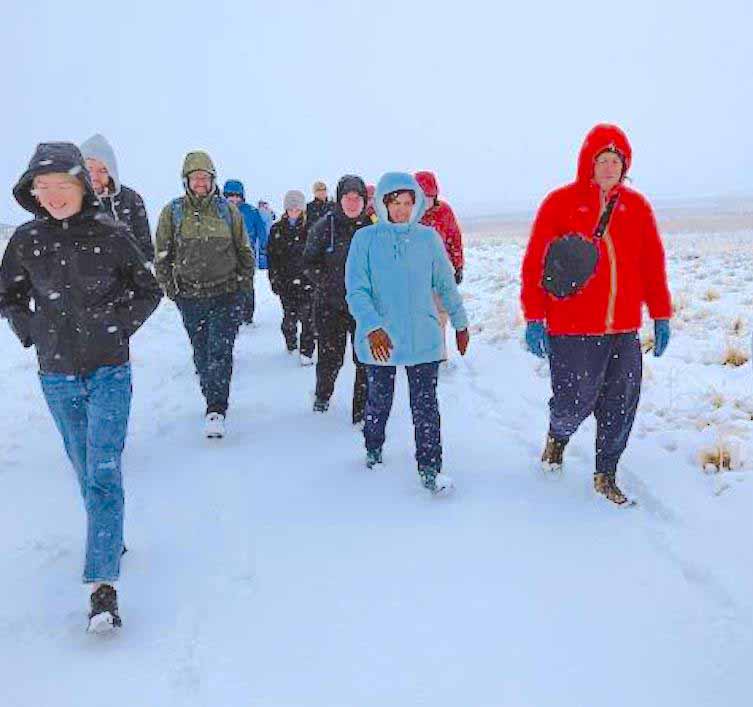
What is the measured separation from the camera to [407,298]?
4.59 meters

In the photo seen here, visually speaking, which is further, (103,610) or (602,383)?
(602,383)

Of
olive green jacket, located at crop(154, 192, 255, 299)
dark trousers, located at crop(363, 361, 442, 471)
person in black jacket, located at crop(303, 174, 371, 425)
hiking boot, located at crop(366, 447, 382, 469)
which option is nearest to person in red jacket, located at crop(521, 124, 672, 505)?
dark trousers, located at crop(363, 361, 442, 471)

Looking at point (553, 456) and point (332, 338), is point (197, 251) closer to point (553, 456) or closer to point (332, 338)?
point (332, 338)

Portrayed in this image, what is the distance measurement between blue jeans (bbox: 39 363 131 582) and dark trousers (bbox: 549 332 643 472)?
102 inches

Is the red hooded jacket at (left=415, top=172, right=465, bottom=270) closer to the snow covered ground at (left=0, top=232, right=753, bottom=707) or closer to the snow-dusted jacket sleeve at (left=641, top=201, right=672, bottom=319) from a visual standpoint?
the snow covered ground at (left=0, top=232, right=753, bottom=707)

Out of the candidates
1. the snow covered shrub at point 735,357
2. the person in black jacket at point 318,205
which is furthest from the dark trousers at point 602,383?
the person in black jacket at point 318,205

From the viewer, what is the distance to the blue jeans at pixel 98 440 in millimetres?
3340

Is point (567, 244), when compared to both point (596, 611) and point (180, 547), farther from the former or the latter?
point (180, 547)

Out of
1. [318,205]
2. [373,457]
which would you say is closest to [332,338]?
[373,457]

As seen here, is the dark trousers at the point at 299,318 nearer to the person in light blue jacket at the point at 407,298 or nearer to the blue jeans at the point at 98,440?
the person in light blue jacket at the point at 407,298

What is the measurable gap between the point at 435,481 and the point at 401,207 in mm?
1804

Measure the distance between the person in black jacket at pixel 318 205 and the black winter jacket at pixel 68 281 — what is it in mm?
5930

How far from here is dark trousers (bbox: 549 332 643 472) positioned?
431 cm

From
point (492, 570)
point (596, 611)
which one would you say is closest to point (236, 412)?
point (492, 570)
